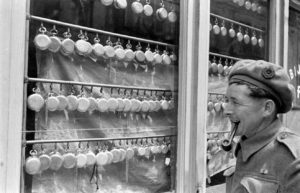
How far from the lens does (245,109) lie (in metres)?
1.80

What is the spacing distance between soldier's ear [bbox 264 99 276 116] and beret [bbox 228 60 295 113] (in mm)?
25

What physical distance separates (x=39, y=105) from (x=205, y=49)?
5.60ft

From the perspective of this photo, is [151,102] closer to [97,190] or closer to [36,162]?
[97,190]

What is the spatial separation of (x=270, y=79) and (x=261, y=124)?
0.67 ft

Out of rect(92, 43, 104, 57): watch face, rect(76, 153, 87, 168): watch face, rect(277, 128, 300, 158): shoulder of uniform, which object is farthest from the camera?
rect(92, 43, 104, 57): watch face

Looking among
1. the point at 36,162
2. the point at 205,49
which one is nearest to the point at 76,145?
the point at 36,162

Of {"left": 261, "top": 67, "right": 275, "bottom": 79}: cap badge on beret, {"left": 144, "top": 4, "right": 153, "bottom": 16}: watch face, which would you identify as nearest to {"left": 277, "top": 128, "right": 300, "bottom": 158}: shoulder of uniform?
{"left": 261, "top": 67, "right": 275, "bottom": 79}: cap badge on beret

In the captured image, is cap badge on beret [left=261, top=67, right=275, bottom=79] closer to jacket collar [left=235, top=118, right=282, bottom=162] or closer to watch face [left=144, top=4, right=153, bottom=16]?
jacket collar [left=235, top=118, right=282, bottom=162]

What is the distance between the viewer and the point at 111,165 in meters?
3.31

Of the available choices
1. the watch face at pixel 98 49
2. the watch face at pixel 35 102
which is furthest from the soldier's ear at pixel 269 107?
the watch face at pixel 98 49

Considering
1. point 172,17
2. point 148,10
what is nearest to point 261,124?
point 148,10

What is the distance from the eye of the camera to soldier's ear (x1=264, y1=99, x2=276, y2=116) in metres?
1.78

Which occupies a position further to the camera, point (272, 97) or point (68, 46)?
point (68, 46)

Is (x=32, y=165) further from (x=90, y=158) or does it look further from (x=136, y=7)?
(x=136, y=7)
